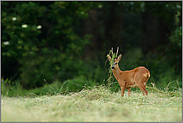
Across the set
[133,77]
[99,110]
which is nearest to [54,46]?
[133,77]

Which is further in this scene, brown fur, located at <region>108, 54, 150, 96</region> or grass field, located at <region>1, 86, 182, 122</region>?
brown fur, located at <region>108, 54, 150, 96</region>

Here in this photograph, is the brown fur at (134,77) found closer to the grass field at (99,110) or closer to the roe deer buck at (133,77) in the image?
the roe deer buck at (133,77)

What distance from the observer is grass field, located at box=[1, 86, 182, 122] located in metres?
4.01

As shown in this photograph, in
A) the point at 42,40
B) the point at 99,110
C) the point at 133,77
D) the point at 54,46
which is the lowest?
the point at 99,110

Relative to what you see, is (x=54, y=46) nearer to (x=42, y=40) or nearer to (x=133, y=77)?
(x=42, y=40)

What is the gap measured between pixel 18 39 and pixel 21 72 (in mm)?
2021

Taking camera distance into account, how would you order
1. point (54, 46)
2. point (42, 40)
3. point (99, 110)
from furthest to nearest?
point (54, 46), point (42, 40), point (99, 110)

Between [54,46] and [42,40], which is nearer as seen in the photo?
[42,40]

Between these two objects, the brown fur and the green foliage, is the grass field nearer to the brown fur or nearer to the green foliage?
the brown fur

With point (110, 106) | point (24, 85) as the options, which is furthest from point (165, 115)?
point (24, 85)

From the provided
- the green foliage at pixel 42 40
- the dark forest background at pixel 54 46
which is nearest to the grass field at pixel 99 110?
the dark forest background at pixel 54 46

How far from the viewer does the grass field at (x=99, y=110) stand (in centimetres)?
401

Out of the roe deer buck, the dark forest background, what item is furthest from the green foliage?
the roe deer buck

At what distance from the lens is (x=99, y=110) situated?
14.7 ft
